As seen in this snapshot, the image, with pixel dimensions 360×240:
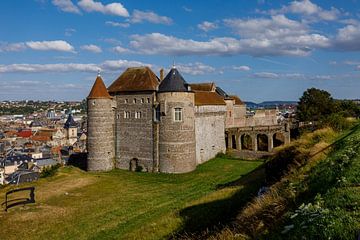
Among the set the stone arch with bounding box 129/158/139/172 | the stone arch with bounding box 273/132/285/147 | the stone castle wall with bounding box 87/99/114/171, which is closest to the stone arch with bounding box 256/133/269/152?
the stone arch with bounding box 273/132/285/147

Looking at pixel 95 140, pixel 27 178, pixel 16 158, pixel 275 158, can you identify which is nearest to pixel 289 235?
pixel 275 158

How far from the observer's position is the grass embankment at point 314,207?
5152 mm

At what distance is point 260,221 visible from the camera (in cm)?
Result: 755

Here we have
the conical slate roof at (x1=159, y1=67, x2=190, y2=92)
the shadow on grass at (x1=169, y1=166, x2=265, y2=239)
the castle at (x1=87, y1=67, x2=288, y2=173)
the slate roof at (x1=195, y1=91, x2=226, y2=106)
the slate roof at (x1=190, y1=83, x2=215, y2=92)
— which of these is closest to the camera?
the shadow on grass at (x1=169, y1=166, x2=265, y2=239)

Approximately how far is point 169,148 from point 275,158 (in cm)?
1829

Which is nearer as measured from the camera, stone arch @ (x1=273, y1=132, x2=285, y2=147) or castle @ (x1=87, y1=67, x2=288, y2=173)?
castle @ (x1=87, y1=67, x2=288, y2=173)

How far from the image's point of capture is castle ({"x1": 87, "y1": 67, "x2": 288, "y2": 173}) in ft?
109

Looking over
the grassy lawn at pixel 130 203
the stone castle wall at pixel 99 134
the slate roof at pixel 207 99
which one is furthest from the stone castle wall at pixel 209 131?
the stone castle wall at pixel 99 134

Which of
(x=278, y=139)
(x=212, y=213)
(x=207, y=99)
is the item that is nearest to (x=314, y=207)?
(x=212, y=213)

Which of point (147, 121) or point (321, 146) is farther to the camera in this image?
point (147, 121)

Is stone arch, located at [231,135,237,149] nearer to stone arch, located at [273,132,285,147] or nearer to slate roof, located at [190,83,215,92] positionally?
stone arch, located at [273,132,285,147]

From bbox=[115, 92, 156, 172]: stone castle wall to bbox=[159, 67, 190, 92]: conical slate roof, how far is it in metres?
1.60

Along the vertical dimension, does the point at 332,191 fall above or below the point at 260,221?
above

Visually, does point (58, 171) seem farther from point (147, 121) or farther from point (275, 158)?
point (275, 158)
